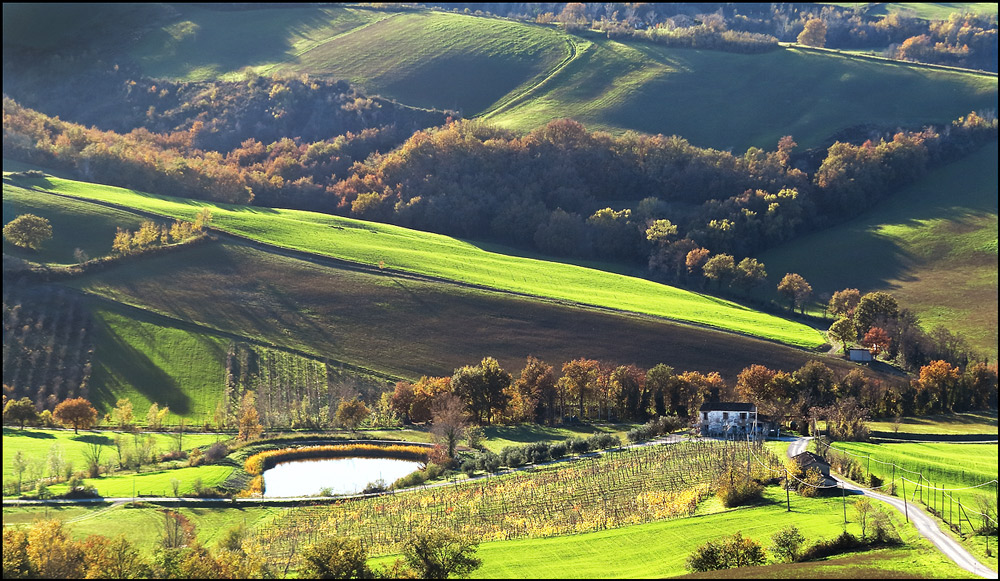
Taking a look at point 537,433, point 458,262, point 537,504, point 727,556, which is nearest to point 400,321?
point 458,262

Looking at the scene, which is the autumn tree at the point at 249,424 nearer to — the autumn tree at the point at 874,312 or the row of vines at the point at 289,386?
the row of vines at the point at 289,386

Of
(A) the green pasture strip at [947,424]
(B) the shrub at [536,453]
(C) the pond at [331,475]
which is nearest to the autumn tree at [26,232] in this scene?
(C) the pond at [331,475]

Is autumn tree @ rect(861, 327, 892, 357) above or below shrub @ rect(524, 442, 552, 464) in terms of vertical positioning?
above

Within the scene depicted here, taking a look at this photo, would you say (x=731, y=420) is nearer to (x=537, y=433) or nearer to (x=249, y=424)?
(x=537, y=433)

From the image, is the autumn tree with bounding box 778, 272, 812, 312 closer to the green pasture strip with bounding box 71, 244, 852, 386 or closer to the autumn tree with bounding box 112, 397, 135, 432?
the green pasture strip with bounding box 71, 244, 852, 386

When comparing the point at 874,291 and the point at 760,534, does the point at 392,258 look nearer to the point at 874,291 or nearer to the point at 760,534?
the point at 874,291

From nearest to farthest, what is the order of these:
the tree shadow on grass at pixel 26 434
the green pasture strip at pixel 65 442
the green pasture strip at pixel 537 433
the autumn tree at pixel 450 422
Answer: the green pasture strip at pixel 65 442 < the autumn tree at pixel 450 422 < the tree shadow on grass at pixel 26 434 < the green pasture strip at pixel 537 433

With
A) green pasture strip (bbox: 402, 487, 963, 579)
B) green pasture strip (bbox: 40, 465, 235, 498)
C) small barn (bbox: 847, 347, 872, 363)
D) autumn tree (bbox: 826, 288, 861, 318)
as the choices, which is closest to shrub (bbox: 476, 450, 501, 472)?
green pasture strip (bbox: 40, 465, 235, 498)
